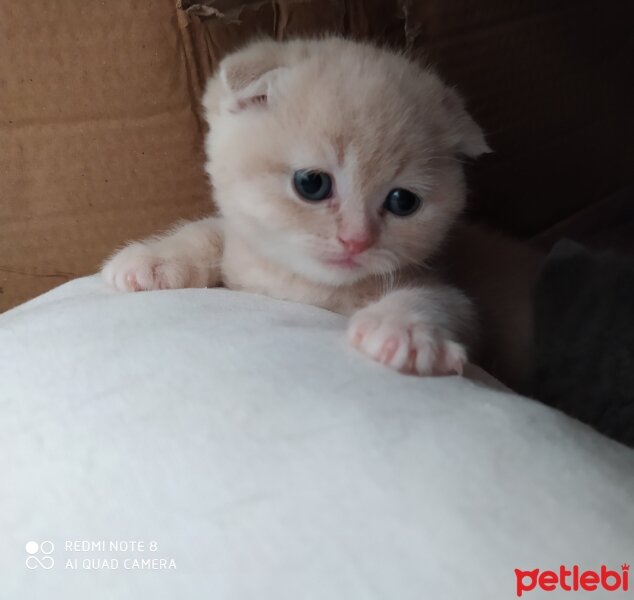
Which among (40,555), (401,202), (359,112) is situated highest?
(359,112)

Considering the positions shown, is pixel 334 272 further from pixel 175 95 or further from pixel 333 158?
pixel 175 95

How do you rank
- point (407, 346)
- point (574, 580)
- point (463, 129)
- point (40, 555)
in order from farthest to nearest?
1. point (463, 129)
2. point (407, 346)
3. point (40, 555)
4. point (574, 580)

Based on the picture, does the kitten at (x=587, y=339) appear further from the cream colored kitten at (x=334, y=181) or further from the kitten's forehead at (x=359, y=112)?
the kitten's forehead at (x=359, y=112)

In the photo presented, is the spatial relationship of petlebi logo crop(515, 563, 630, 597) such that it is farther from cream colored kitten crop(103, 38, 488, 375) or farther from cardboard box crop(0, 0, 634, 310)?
cardboard box crop(0, 0, 634, 310)

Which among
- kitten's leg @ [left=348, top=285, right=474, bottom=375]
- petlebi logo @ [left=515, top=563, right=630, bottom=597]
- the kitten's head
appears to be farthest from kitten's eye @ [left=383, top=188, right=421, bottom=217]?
petlebi logo @ [left=515, top=563, right=630, bottom=597]

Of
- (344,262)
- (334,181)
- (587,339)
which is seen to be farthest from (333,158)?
(587,339)

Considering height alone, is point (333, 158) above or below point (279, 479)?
above
